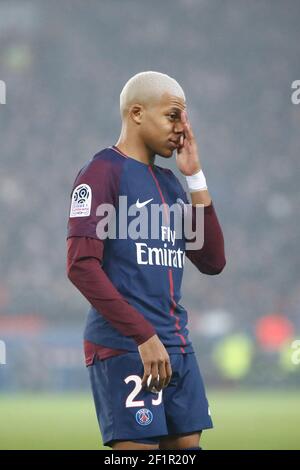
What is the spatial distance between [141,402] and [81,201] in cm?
67

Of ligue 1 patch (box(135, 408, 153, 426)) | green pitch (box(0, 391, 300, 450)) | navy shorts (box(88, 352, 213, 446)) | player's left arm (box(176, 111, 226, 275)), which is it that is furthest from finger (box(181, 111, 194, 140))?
green pitch (box(0, 391, 300, 450))

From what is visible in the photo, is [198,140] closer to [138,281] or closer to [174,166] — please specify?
[174,166]

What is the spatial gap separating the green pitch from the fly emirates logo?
4100 mm

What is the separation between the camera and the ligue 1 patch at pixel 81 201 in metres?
3.11

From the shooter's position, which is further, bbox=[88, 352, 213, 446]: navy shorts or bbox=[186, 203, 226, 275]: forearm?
bbox=[186, 203, 226, 275]: forearm

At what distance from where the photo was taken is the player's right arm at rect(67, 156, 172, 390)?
118 inches

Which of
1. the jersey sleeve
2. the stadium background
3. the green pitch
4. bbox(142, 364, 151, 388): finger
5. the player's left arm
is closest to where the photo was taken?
bbox(142, 364, 151, 388): finger

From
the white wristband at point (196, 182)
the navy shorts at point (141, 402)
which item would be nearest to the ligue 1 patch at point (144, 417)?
Answer: the navy shorts at point (141, 402)

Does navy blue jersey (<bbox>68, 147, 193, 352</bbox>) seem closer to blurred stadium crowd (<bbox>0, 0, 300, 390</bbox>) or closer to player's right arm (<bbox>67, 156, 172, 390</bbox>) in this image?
player's right arm (<bbox>67, 156, 172, 390</bbox>)

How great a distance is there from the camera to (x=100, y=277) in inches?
119

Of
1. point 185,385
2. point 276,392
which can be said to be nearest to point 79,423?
point 276,392

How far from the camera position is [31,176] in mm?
21703

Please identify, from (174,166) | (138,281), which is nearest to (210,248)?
(138,281)

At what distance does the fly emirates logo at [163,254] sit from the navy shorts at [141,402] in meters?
0.31
